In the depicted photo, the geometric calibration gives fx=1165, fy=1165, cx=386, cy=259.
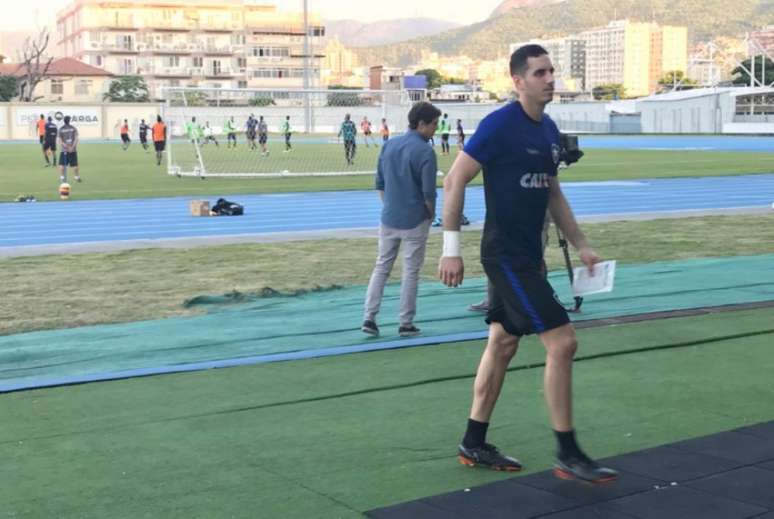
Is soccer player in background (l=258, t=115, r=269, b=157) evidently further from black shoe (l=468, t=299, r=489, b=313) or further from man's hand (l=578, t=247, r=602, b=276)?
man's hand (l=578, t=247, r=602, b=276)

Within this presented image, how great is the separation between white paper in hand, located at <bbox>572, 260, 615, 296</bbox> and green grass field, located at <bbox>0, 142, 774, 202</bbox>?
2068cm

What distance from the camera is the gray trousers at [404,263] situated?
8.89 meters

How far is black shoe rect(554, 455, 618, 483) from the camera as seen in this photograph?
5.12 m

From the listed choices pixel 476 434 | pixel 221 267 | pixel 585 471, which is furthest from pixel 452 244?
pixel 221 267

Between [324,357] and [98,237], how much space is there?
32.6 feet

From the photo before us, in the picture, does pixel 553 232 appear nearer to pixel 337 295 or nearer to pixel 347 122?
pixel 337 295

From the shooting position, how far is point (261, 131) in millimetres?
45250

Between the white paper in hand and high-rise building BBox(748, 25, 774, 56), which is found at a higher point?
high-rise building BBox(748, 25, 774, 56)

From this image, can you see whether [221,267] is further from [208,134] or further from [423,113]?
[208,134]

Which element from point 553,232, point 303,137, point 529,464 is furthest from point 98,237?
point 303,137

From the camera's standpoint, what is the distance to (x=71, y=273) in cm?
1301

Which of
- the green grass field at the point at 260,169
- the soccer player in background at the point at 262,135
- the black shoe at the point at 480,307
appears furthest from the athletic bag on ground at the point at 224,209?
the soccer player in background at the point at 262,135

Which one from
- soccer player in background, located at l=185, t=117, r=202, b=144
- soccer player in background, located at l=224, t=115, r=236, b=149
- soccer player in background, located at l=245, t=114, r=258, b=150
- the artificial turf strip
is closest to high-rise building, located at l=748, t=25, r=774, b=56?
soccer player in background, located at l=224, t=115, r=236, b=149

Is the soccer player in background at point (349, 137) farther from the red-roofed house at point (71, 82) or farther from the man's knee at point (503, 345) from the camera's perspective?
the red-roofed house at point (71, 82)
